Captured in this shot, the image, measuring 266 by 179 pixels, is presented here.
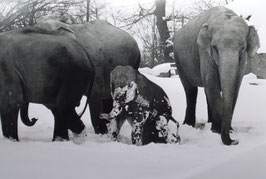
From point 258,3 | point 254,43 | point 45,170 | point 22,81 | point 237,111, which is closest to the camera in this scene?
point 45,170

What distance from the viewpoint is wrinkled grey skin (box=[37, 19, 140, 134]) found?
1.79 m

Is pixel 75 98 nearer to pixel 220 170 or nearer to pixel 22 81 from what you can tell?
pixel 22 81

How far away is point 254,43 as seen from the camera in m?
1.58

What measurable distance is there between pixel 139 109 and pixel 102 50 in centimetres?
54

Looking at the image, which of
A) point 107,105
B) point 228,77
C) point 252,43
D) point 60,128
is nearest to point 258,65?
point 252,43

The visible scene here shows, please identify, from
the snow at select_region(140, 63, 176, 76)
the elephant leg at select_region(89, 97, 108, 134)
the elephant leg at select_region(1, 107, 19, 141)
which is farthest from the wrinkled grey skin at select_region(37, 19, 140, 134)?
the elephant leg at select_region(1, 107, 19, 141)

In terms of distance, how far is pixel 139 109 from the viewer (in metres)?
1.42

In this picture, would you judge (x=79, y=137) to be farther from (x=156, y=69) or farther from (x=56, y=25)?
(x=156, y=69)

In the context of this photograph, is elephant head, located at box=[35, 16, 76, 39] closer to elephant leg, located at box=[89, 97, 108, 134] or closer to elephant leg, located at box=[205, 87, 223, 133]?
elephant leg, located at box=[89, 97, 108, 134]

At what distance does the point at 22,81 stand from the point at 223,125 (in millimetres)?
626

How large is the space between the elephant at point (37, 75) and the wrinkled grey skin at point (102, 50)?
0.77 feet

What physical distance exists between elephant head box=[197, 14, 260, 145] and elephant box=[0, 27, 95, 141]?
0.45 m

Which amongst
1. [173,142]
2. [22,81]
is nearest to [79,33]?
[22,81]

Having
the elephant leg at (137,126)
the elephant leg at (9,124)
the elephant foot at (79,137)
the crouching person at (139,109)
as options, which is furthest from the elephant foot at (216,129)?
the elephant leg at (9,124)
